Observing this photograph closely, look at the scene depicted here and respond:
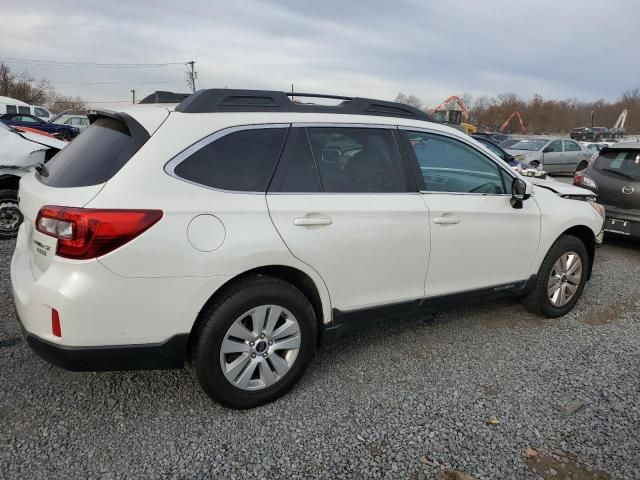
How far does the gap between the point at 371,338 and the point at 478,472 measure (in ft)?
4.99

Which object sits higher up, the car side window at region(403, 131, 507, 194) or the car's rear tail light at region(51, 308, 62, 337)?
the car side window at region(403, 131, 507, 194)

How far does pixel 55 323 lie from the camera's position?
7.50 ft

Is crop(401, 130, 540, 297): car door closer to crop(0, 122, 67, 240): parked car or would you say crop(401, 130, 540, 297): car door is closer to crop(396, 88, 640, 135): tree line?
crop(0, 122, 67, 240): parked car

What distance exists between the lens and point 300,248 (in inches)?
106

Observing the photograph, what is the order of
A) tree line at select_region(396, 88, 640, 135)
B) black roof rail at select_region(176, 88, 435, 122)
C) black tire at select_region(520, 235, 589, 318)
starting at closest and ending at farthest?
black roof rail at select_region(176, 88, 435, 122)
black tire at select_region(520, 235, 589, 318)
tree line at select_region(396, 88, 640, 135)

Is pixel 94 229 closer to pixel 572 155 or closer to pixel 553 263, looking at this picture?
pixel 553 263

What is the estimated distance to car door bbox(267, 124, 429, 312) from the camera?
8.99 ft

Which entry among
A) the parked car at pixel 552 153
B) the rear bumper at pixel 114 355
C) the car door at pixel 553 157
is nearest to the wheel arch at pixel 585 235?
the rear bumper at pixel 114 355

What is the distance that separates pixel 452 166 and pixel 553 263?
138 cm

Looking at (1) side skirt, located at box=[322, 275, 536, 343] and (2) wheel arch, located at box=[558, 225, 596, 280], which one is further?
(2) wheel arch, located at box=[558, 225, 596, 280]

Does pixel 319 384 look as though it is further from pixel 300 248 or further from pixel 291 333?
pixel 300 248

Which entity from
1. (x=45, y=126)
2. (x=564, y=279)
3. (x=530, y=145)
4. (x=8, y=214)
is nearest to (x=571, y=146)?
(x=530, y=145)

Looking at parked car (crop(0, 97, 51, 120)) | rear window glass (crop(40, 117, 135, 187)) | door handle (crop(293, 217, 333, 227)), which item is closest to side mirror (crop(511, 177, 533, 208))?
door handle (crop(293, 217, 333, 227))

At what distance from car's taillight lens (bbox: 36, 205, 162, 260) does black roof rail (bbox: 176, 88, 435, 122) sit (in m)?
0.71
